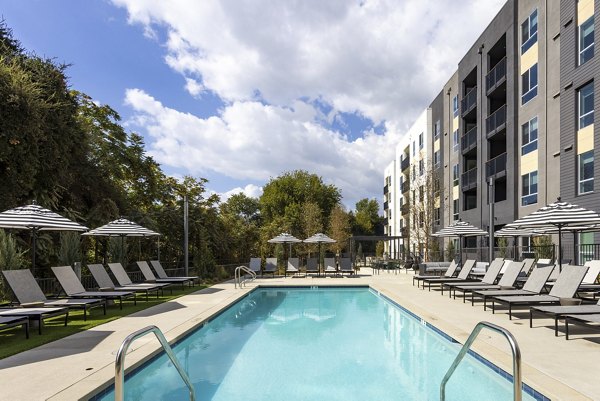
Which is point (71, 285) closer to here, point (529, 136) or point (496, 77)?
point (529, 136)

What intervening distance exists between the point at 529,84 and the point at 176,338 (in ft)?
70.2

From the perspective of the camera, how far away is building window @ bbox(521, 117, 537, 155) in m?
21.0

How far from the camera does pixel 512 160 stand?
2289 cm

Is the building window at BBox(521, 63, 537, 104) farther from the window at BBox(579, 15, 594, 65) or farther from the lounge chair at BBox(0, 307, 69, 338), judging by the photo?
the lounge chair at BBox(0, 307, 69, 338)

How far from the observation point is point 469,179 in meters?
29.2

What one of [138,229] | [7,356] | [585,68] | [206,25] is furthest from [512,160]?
[7,356]

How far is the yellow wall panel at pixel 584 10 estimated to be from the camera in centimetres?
1655

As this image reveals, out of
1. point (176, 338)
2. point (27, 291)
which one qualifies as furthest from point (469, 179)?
point (27, 291)

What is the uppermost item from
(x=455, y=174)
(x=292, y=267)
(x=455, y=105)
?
(x=455, y=105)

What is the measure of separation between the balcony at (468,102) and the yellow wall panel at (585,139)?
38.3 feet

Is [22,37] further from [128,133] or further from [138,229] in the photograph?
[138,229]

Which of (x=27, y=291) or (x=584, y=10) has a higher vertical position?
(x=584, y=10)

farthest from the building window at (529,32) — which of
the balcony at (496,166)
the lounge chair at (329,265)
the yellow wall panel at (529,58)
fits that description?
the lounge chair at (329,265)

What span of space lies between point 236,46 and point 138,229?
6886 mm
